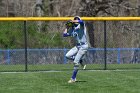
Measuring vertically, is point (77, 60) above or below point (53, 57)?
above

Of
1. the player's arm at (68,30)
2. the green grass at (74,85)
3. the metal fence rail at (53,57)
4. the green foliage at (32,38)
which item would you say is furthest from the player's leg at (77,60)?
the green foliage at (32,38)

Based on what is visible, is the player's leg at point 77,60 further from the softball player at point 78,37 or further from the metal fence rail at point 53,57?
the metal fence rail at point 53,57

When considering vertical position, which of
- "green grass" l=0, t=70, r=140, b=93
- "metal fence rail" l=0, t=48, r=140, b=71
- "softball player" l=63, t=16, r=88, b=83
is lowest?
"metal fence rail" l=0, t=48, r=140, b=71

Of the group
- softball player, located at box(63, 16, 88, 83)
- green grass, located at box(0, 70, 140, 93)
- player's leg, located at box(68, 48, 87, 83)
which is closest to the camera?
green grass, located at box(0, 70, 140, 93)

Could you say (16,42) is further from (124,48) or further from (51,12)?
(51,12)

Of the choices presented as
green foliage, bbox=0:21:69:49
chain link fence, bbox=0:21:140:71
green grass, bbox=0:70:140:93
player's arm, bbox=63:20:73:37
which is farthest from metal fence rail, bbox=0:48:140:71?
player's arm, bbox=63:20:73:37

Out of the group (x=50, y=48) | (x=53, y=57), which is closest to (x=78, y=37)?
(x=53, y=57)

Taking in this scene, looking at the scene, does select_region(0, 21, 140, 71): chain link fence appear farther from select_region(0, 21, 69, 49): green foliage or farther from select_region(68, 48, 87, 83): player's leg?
select_region(68, 48, 87, 83): player's leg

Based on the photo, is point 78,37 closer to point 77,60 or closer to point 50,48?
point 77,60

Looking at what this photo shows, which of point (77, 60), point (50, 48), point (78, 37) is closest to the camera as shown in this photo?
point (77, 60)

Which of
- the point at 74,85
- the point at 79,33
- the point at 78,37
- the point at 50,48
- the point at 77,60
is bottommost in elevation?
the point at 50,48

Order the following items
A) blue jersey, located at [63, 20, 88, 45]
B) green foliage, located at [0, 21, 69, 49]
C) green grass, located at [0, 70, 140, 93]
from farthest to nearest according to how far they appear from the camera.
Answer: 1. green foliage, located at [0, 21, 69, 49]
2. blue jersey, located at [63, 20, 88, 45]
3. green grass, located at [0, 70, 140, 93]

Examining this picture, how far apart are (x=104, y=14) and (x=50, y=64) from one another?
13.6 meters

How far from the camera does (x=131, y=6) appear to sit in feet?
123
